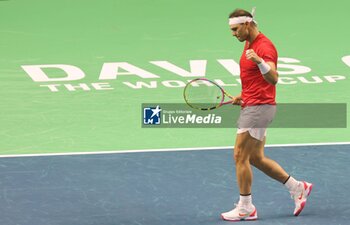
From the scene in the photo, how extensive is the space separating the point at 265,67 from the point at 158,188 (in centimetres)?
260

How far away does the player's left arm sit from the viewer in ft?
42.0

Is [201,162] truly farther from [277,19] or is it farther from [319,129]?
[277,19]

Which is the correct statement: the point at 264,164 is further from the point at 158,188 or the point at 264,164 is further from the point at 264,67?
the point at 158,188

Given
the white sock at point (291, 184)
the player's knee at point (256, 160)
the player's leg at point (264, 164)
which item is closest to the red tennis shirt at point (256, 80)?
the player's leg at point (264, 164)

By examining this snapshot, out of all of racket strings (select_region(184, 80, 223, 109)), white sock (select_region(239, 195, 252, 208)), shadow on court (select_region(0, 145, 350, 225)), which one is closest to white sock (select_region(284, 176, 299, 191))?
shadow on court (select_region(0, 145, 350, 225))

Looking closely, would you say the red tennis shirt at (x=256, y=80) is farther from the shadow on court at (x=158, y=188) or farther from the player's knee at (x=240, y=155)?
the shadow on court at (x=158, y=188)

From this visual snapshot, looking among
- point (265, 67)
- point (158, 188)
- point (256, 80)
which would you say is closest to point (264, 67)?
point (265, 67)

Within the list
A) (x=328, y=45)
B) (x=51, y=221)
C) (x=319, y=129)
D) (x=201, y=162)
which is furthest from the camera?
(x=328, y=45)

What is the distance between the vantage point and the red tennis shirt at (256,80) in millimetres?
13250

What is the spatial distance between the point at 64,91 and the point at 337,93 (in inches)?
169

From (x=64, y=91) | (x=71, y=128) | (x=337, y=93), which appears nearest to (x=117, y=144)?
(x=71, y=128)

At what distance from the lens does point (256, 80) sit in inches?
524

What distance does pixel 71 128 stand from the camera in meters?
17.3

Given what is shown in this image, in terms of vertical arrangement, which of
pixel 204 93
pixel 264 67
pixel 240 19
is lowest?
pixel 204 93
